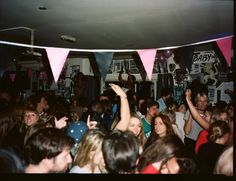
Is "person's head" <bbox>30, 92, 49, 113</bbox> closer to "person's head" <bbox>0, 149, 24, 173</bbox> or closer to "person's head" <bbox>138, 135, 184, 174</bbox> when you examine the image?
"person's head" <bbox>0, 149, 24, 173</bbox>

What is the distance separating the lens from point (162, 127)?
3.20 meters

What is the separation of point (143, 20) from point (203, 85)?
3.25m

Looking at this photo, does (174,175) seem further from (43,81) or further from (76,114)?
(43,81)

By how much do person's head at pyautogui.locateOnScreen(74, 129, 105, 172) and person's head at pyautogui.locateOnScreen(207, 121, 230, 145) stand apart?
1062 millimetres

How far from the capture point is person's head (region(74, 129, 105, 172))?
226 centimetres

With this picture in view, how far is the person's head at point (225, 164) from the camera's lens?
88.0 inches

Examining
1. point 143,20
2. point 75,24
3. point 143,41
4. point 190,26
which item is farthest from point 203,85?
point 75,24

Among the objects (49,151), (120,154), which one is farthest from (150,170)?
(49,151)

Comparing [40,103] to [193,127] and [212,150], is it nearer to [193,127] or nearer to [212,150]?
[193,127]

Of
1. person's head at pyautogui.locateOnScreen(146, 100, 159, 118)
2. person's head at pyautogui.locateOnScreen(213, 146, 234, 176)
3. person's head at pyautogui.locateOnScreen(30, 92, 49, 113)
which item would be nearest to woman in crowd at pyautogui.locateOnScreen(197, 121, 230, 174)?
person's head at pyautogui.locateOnScreen(213, 146, 234, 176)

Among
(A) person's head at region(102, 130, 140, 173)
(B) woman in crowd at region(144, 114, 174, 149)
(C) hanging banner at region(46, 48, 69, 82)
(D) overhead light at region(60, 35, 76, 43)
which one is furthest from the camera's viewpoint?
(D) overhead light at region(60, 35, 76, 43)

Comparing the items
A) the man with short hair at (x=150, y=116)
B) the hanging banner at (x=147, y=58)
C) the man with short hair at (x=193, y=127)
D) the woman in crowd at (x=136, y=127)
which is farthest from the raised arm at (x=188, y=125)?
the woman in crowd at (x=136, y=127)

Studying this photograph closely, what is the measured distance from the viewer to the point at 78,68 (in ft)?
29.4

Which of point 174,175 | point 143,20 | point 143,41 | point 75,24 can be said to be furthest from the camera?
point 143,41
